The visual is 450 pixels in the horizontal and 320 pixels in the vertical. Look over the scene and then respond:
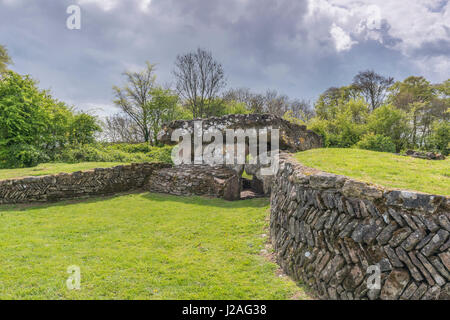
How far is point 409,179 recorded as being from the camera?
13.1 ft

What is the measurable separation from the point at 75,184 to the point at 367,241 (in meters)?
11.1

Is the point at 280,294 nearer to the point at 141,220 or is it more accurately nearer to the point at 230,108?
the point at 141,220

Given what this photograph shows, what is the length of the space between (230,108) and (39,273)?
95.9 ft

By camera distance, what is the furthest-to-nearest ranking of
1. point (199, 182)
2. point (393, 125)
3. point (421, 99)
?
point (421, 99) < point (393, 125) < point (199, 182)

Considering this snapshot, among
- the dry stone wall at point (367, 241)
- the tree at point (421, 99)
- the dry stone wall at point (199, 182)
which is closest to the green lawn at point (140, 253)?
the dry stone wall at point (367, 241)

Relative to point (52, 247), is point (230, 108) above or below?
above

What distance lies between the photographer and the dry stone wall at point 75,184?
361 inches

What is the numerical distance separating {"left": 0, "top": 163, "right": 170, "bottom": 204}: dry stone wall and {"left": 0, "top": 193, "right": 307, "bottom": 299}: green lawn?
30.3 inches

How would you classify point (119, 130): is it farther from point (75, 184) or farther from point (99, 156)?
point (75, 184)

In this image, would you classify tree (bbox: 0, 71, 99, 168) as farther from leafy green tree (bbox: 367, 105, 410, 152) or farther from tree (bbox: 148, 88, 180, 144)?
leafy green tree (bbox: 367, 105, 410, 152)

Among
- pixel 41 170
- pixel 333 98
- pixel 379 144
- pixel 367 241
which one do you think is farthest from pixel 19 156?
pixel 333 98

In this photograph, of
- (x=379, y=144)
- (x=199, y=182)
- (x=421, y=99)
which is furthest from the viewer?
(x=421, y=99)

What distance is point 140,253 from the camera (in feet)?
16.5
